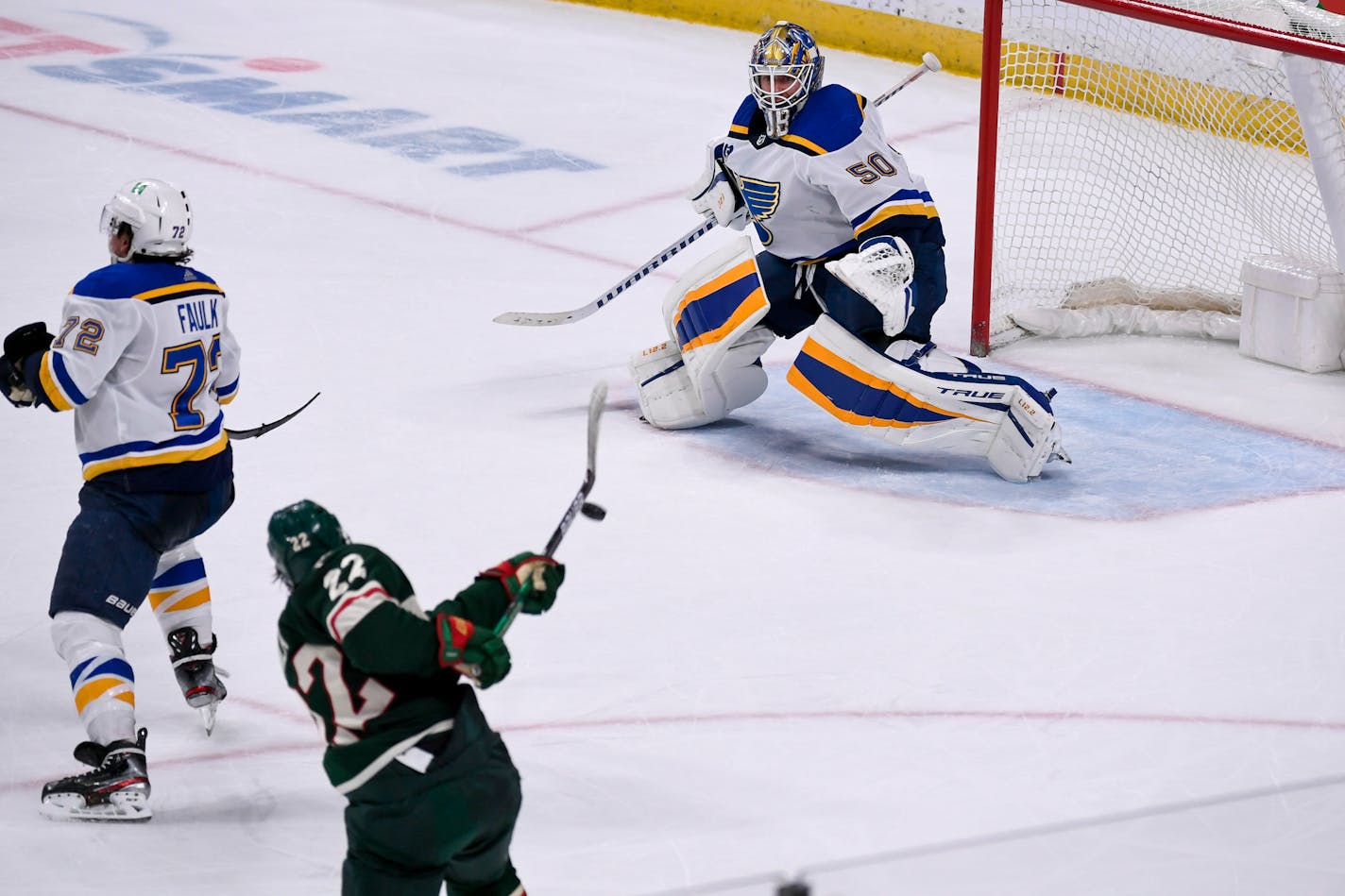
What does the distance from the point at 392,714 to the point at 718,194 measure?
8.68ft

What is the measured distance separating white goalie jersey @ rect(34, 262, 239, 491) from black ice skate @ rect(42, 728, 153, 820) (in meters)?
0.42

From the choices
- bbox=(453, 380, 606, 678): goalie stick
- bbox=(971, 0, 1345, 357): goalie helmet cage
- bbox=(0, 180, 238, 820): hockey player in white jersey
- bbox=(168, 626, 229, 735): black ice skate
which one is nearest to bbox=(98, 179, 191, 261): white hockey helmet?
bbox=(0, 180, 238, 820): hockey player in white jersey

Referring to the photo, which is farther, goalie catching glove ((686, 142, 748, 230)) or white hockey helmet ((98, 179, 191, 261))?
goalie catching glove ((686, 142, 748, 230))

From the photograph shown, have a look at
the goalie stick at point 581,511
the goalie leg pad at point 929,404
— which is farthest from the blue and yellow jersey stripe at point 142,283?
the goalie leg pad at point 929,404

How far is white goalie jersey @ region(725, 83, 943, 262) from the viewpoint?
4.36m

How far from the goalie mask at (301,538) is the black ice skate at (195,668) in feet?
3.18

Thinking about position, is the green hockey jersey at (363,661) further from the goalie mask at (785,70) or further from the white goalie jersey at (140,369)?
the goalie mask at (785,70)

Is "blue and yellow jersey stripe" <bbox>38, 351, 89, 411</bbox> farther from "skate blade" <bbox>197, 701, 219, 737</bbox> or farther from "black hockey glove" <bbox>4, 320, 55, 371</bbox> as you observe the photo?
"skate blade" <bbox>197, 701, 219, 737</bbox>

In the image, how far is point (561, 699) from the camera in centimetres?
336

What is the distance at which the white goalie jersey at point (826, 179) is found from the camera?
172 inches

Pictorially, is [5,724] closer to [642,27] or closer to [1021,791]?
[1021,791]

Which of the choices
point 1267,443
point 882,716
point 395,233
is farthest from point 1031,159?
point 882,716

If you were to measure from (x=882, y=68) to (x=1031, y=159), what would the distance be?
2504 mm

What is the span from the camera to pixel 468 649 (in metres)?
2.21
